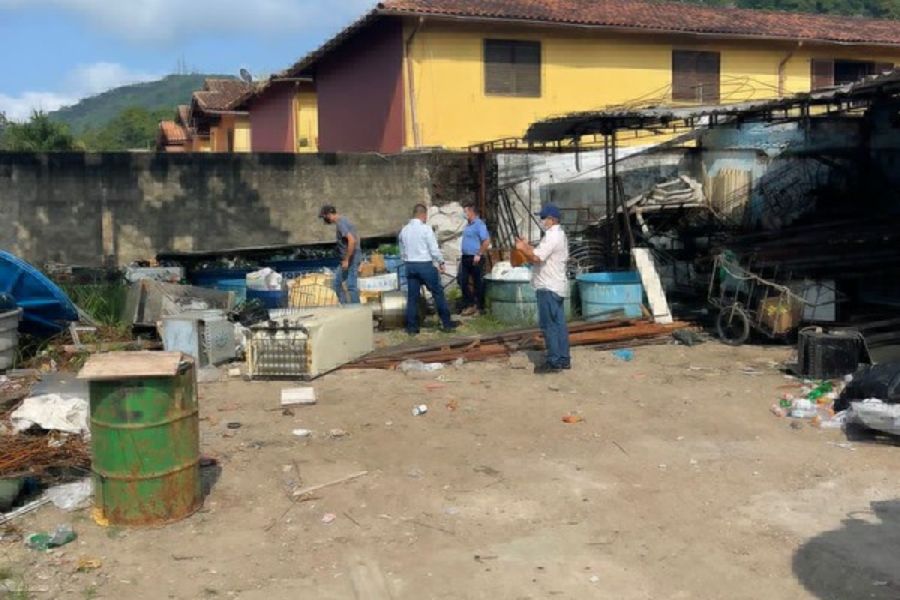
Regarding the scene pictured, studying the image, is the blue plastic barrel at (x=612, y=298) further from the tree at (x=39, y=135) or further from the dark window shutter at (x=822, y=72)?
the tree at (x=39, y=135)

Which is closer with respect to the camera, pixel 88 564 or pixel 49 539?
pixel 88 564

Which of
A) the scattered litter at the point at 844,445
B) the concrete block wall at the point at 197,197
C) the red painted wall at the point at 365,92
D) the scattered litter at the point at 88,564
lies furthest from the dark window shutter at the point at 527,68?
the scattered litter at the point at 88,564

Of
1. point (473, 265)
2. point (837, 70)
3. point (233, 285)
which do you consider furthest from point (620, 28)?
point (233, 285)

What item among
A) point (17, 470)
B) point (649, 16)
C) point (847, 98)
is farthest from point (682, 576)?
point (649, 16)

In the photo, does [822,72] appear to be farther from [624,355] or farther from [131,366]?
[131,366]

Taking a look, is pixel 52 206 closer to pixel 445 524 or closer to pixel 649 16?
pixel 445 524

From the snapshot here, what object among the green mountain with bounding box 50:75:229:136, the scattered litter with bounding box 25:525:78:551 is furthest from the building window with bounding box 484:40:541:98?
the green mountain with bounding box 50:75:229:136

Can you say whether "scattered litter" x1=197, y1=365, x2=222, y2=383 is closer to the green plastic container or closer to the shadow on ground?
the green plastic container

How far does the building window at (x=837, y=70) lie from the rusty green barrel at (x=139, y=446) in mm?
22538

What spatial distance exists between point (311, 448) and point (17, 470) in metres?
2.12

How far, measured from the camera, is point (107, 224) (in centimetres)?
1443

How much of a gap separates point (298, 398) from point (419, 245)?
13.0 feet

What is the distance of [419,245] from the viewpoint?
39.9ft

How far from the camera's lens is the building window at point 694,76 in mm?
22812
